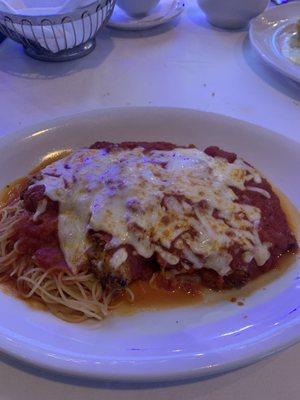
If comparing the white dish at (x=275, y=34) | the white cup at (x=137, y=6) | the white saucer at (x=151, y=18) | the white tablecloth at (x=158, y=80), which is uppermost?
the white cup at (x=137, y=6)

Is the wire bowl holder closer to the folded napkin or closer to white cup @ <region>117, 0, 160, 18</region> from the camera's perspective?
the folded napkin

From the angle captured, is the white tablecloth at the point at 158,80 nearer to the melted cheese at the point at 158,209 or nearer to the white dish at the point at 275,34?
the white dish at the point at 275,34

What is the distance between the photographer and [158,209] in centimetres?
139

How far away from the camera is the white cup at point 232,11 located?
2.73 m

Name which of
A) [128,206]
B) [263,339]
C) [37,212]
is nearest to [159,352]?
[263,339]

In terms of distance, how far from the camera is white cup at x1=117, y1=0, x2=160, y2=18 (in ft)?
9.00

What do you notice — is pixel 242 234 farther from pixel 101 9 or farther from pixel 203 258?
pixel 101 9

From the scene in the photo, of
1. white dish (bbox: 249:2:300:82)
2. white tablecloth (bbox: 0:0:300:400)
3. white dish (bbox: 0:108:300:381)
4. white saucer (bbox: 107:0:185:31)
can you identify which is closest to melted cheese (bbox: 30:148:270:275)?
white dish (bbox: 0:108:300:381)

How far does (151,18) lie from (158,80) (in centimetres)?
61

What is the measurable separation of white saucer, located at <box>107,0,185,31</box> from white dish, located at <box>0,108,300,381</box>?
1333 mm

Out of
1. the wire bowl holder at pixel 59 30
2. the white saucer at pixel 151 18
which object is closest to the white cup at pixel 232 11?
the white saucer at pixel 151 18

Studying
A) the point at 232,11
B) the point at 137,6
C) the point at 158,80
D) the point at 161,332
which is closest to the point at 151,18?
the point at 137,6

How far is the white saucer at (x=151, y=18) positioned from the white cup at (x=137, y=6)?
0.13 ft

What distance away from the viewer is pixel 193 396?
1.17 metres
